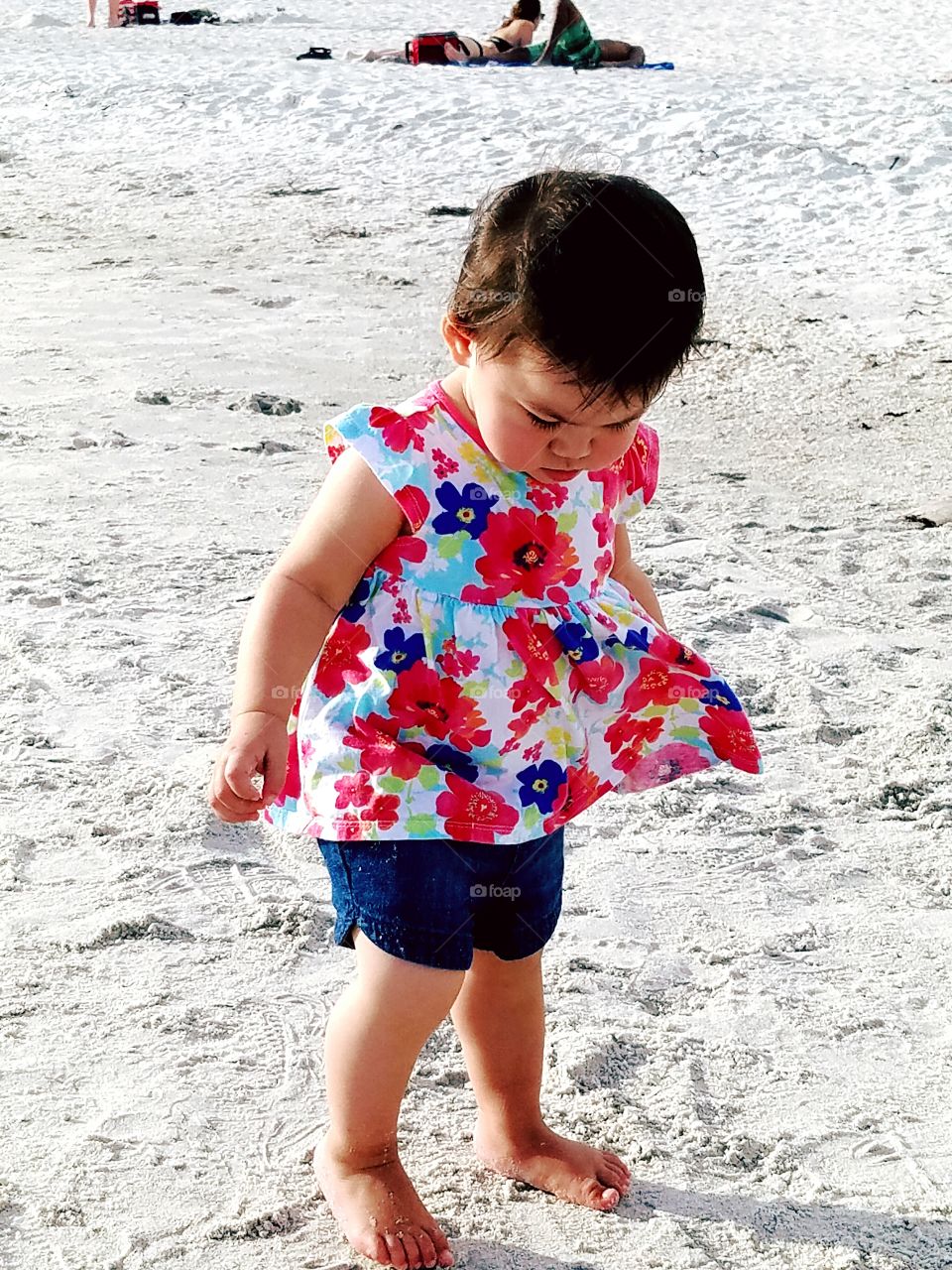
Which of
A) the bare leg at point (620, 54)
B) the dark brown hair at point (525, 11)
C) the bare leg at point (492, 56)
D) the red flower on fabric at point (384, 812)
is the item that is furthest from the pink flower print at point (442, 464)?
the dark brown hair at point (525, 11)

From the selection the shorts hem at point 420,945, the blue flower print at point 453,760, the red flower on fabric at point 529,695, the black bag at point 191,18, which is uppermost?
the red flower on fabric at point 529,695

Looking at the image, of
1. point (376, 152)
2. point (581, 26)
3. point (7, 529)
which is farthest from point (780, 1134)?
point (581, 26)

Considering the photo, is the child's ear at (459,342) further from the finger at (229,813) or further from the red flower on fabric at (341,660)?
the finger at (229,813)

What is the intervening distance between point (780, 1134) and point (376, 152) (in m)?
7.84

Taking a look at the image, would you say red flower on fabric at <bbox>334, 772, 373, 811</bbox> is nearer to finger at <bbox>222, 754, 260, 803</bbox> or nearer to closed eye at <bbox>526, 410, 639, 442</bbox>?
finger at <bbox>222, 754, 260, 803</bbox>

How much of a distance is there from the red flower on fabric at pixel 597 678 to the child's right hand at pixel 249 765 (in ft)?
1.13

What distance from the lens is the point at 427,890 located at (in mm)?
1708

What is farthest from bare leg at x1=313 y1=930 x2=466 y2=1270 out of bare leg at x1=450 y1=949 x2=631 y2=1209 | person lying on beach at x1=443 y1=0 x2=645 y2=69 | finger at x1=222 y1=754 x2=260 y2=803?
person lying on beach at x1=443 y1=0 x2=645 y2=69

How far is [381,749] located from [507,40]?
12.0m

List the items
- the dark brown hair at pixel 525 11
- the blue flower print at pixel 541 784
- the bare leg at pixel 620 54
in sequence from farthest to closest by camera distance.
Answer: the dark brown hair at pixel 525 11 < the bare leg at pixel 620 54 < the blue flower print at pixel 541 784

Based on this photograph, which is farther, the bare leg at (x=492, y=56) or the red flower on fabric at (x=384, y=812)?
the bare leg at (x=492, y=56)

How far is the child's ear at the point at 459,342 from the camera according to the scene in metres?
1.66

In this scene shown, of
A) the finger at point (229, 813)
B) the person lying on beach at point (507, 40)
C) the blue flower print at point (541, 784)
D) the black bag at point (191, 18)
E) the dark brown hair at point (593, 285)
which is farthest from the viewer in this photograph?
the black bag at point (191, 18)

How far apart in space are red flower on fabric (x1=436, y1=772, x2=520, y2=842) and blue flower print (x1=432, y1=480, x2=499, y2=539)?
0.27 meters
